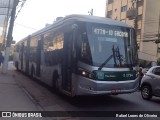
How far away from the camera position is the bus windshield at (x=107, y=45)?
38.3 ft

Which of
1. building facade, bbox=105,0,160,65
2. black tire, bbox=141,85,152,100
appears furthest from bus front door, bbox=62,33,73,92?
building facade, bbox=105,0,160,65

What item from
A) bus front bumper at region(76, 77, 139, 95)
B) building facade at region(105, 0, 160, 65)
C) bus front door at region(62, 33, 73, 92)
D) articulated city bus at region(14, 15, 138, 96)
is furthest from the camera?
building facade at region(105, 0, 160, 65)

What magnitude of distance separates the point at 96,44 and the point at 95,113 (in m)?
2.43

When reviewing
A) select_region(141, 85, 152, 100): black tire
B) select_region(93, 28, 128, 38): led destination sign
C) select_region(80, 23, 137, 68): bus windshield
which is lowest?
select_region(141, 85, 152, 100): black tire

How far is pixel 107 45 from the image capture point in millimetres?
11977

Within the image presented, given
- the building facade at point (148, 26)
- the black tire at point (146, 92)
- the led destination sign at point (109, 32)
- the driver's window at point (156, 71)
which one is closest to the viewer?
the led destination sign at point (109, 32)

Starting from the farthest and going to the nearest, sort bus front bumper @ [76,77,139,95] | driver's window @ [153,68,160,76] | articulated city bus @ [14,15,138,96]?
driver's window @ [153,68,160,76] → articulated city bus @ [14,15,138,96] → bus front bumper @ [76,77,139,95]

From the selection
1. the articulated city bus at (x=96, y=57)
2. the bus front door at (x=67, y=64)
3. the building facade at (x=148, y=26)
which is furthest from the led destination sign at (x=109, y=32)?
the building facade at (x=148, y=26)

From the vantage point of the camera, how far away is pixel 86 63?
38.0 ft

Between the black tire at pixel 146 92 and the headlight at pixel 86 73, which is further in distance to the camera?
the black tire at pixel 146 92

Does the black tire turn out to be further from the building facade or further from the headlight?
the building facade

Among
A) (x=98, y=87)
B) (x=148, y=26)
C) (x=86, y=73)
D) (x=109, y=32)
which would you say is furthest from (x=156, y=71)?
(x=148, y=26)

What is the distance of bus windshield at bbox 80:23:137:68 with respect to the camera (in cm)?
1168

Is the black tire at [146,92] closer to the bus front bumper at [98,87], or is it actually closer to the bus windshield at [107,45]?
the bus windshield at [107,45]
